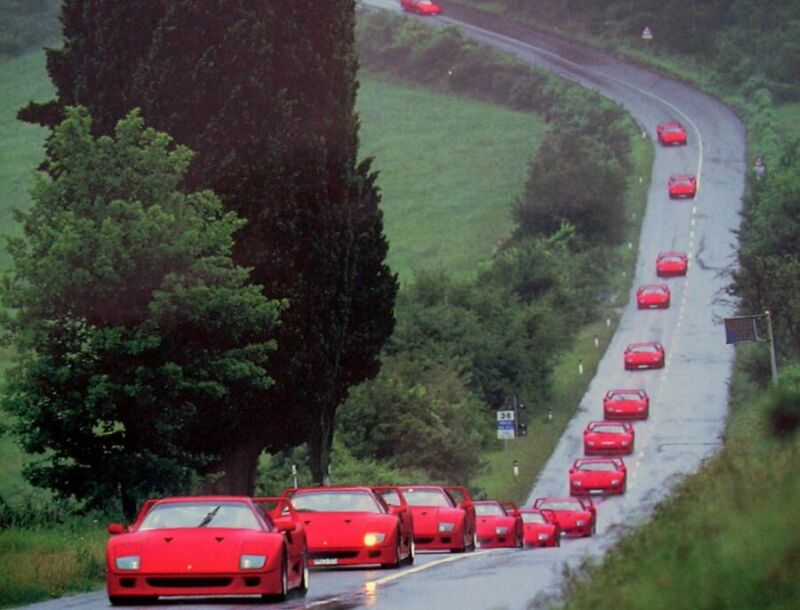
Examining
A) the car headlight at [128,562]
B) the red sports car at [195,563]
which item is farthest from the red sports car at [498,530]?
the car headlight at [128,562]

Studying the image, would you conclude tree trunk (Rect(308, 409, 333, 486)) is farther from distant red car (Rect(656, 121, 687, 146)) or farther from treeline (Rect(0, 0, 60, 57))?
treeline (Rect(0, 0, 60, 57))

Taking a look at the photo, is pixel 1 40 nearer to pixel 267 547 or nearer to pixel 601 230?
pixel 601 230

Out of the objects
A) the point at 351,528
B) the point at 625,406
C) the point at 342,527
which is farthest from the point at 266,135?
the point at 625,406

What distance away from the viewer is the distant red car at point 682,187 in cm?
11900

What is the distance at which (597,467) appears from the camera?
217 feet

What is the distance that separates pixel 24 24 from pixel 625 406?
81427 millimetres

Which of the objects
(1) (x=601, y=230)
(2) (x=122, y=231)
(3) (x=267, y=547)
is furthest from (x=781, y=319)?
(3) (x=267, y=547)

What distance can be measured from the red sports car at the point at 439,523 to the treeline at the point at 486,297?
2442cm

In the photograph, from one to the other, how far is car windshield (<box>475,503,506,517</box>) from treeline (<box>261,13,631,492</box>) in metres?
18.0

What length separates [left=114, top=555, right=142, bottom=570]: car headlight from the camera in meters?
21.0

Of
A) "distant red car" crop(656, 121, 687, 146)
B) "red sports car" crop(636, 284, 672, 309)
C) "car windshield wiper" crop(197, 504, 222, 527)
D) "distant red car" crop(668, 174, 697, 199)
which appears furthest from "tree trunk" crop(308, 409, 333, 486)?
"distant red car" crop(656, 121, 687, 146)

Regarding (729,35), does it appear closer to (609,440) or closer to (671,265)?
(671,265)

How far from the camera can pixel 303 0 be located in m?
49.7

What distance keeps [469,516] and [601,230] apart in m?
77.4
